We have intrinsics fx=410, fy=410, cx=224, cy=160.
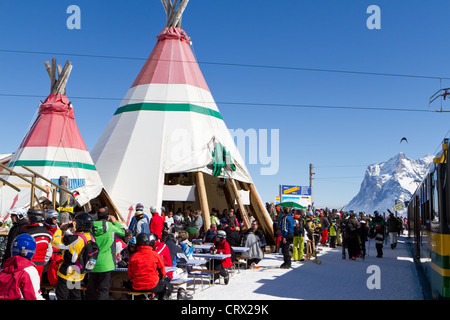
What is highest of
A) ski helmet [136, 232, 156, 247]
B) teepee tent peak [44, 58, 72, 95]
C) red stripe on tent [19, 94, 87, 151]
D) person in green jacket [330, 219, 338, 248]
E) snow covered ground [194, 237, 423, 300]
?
teepee tent peak [44, 58, 72, 95]

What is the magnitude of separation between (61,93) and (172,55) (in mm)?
5115

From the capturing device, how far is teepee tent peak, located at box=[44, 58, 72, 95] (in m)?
17.0

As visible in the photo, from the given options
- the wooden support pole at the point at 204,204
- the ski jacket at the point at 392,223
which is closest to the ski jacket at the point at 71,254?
the wooden support pole at the point at 204,204

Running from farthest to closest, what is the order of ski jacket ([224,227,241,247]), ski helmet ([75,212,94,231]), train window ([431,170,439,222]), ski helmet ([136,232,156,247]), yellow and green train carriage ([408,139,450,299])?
ski jacket ([224,227,241,247]), train window ([431,170,439,222]), ski helmet ([136,232,156,247]), yellow and green train carriage ([408,139,450,299]), ski helmet ([75,212,94,231])

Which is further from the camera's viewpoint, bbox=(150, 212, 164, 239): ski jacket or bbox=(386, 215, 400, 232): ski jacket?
bbox=(386, 215, 400, 232): ski jacket

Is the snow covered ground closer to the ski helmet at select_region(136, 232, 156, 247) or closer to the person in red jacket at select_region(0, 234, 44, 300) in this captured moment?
the ski helmet at select_region(136, 232, 156, 247)

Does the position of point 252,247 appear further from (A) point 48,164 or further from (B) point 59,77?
(B) point 59,77

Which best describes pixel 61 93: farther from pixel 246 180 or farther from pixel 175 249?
pixel 175 249

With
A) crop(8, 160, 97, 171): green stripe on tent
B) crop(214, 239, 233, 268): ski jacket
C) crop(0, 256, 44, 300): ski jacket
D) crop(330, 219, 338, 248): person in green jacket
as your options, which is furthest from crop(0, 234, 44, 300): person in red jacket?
crop(330, 219, 338, 248): person in green jacket

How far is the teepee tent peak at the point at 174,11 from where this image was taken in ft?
61.6

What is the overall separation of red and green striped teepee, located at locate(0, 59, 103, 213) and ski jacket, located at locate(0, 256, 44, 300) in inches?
421

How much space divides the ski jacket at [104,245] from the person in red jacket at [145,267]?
0.31 m

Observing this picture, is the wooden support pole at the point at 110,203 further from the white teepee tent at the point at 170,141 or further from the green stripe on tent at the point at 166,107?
the green stripe on tent at the point at 166,107
